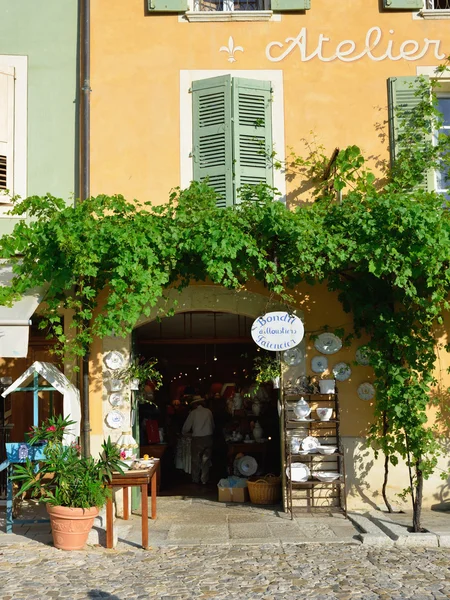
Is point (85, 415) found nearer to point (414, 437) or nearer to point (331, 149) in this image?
point (414, 437)

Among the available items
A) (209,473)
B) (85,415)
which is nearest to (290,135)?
(85,415)

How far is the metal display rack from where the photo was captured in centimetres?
955

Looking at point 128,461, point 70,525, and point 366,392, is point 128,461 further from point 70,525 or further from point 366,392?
point 366,392

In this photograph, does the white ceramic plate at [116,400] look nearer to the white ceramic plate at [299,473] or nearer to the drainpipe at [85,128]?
the drainpipe at [85,128]

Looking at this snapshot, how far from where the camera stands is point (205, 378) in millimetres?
15344

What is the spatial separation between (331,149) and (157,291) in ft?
11.3

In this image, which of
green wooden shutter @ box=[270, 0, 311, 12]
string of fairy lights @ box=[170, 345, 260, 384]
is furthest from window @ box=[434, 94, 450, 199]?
string of fairy lights @ box=[170, 345, 260, 384]

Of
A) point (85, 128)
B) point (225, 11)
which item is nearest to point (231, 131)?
point (225, 11)

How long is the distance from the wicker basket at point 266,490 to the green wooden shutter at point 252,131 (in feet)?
13.6

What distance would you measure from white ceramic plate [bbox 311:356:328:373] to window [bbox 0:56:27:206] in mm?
4612

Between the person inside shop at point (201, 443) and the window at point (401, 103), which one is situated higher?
the window at point (401, 103)

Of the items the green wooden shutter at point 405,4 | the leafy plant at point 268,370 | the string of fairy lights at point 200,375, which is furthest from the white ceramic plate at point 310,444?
the green wooden shutter at point 405,4

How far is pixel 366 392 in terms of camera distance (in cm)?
1002

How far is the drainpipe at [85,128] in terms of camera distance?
9.75m
